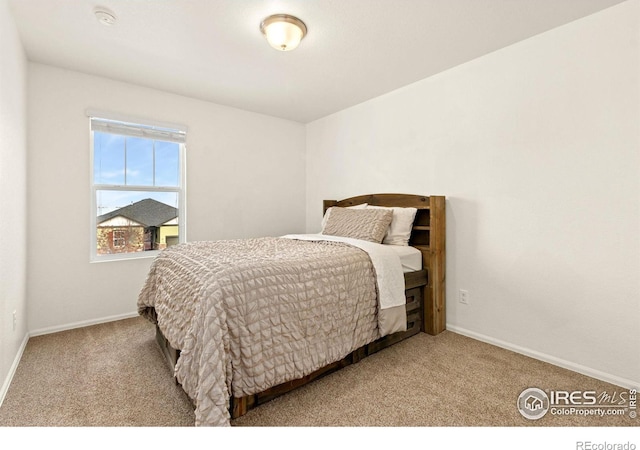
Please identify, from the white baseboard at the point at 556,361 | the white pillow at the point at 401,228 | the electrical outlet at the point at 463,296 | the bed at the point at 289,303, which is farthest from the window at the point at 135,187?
the white baseboard at the point at 556,361

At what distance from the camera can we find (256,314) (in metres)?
1.61

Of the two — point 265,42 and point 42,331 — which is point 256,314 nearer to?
point 265,42

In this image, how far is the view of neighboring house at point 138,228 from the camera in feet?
10.2

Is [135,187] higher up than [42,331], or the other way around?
[135,187]

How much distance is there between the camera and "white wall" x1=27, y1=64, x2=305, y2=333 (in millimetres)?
2705

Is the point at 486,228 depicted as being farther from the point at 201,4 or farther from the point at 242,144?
the point at 242,144

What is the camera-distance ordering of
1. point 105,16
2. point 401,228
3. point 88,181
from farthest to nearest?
1. point 88,181
2. point 401,228
3. point 105,16

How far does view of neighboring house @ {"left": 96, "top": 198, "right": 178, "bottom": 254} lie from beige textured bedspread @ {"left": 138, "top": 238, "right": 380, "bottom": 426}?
3.89ft

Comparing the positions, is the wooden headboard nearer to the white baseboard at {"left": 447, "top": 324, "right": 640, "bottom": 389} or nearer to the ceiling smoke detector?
the white baseboard at {"left": 447, "top": 324, "right": 640, "bottom": 389}

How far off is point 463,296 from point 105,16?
3282 millimetres

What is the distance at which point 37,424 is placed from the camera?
1554mm

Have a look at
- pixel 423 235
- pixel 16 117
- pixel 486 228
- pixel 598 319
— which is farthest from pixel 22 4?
pixel 598 319

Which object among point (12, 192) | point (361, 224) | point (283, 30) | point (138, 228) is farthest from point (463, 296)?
point (12, 192)

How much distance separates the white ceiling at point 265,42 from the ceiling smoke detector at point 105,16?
3 centimetres
